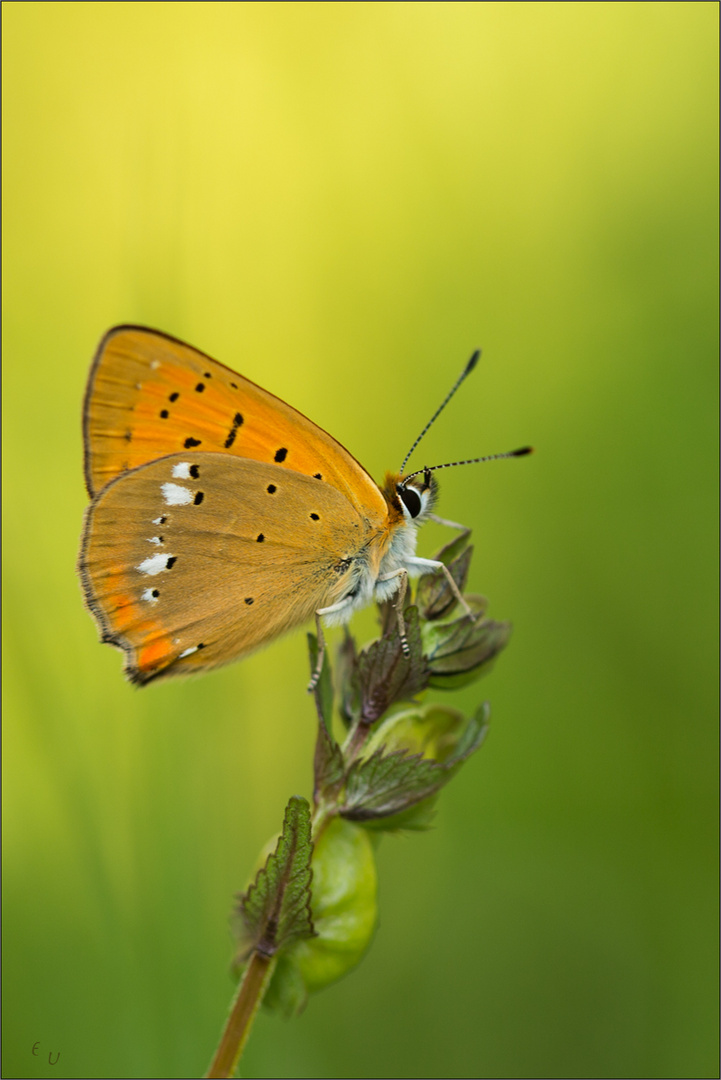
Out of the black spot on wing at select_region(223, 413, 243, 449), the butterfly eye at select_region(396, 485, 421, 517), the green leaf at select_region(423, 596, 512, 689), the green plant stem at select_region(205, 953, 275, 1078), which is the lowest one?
the green plant stem at select_region(205, 953, 275, 1078)

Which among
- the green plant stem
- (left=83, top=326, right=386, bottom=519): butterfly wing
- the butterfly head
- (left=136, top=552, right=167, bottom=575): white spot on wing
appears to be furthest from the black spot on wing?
the green plant stem

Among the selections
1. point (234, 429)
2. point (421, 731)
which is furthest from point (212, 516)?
point (421, 731)

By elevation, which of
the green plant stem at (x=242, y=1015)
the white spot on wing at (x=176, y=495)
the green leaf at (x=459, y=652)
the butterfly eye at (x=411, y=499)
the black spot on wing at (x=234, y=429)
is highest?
the black spot on wing at (x=234, y=429)

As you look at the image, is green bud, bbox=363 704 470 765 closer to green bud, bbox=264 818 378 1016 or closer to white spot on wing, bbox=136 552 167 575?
green bud, bbox=264 818 378 1016

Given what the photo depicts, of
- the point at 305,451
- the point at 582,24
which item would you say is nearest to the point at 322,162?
the point at 582,24

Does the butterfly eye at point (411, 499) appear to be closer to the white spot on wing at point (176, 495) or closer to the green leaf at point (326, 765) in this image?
the white spot on wing at point (176, 495)

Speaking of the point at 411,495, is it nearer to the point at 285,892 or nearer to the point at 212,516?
the point at 212,516

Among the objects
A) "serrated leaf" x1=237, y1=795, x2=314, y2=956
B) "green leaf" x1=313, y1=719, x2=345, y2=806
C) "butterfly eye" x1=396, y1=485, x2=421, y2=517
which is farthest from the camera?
"butterfly eye" x1=396, y1=485, x2=421, y2=517

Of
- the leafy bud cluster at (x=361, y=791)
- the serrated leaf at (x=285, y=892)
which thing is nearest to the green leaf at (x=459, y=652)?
the leafy bud cluster at (x=361, y=791)
